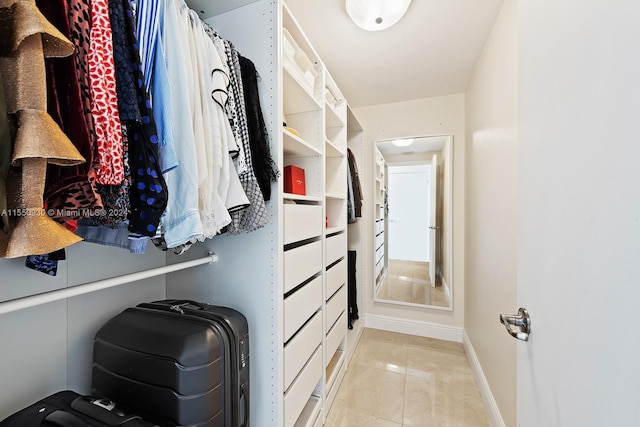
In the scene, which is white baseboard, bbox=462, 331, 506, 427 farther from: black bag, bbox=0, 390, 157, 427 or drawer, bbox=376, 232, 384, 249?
black bag, bbox=0, 390, 157, 427

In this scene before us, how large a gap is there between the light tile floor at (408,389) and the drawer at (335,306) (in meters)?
0.51

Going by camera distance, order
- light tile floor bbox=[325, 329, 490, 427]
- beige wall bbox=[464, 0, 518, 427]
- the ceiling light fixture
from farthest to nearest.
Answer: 1. the ceiling light fixture
2. light tile floor bbox=[325, 329, 490, 427]
3. beige wall bbox=[464, 0, 518, 427]

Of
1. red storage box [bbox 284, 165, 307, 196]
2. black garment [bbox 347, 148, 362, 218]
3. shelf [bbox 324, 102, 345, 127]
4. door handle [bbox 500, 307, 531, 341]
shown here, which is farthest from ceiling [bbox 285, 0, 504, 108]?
door handle [bbox 500, 307, 531, 341]

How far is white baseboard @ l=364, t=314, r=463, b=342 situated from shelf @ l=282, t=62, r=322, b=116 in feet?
7.36

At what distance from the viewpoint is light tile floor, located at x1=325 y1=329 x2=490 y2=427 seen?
157cm

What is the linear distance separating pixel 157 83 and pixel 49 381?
1.04 meters

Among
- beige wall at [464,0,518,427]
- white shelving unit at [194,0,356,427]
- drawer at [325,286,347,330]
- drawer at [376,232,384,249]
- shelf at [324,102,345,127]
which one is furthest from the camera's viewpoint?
drawer at [376,232,384,249]

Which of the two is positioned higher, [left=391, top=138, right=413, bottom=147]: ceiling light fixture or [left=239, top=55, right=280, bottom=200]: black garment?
[left=391, top=138, right=413, bottom=147]: ceiling light fixture

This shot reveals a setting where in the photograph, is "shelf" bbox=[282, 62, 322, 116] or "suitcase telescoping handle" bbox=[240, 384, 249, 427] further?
"shelf" bbox=[282, 62, 322, 116]

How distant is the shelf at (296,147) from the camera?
4.06 feet

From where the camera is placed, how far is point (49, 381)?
875mm

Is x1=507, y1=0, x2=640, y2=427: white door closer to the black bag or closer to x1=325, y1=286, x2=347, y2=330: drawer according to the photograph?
the black bag

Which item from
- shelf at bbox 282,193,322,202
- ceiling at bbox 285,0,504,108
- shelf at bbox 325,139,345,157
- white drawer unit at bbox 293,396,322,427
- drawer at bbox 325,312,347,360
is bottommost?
white drawer unit at bbox 293,396,322,427

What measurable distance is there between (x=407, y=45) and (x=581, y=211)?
5.66 ft
